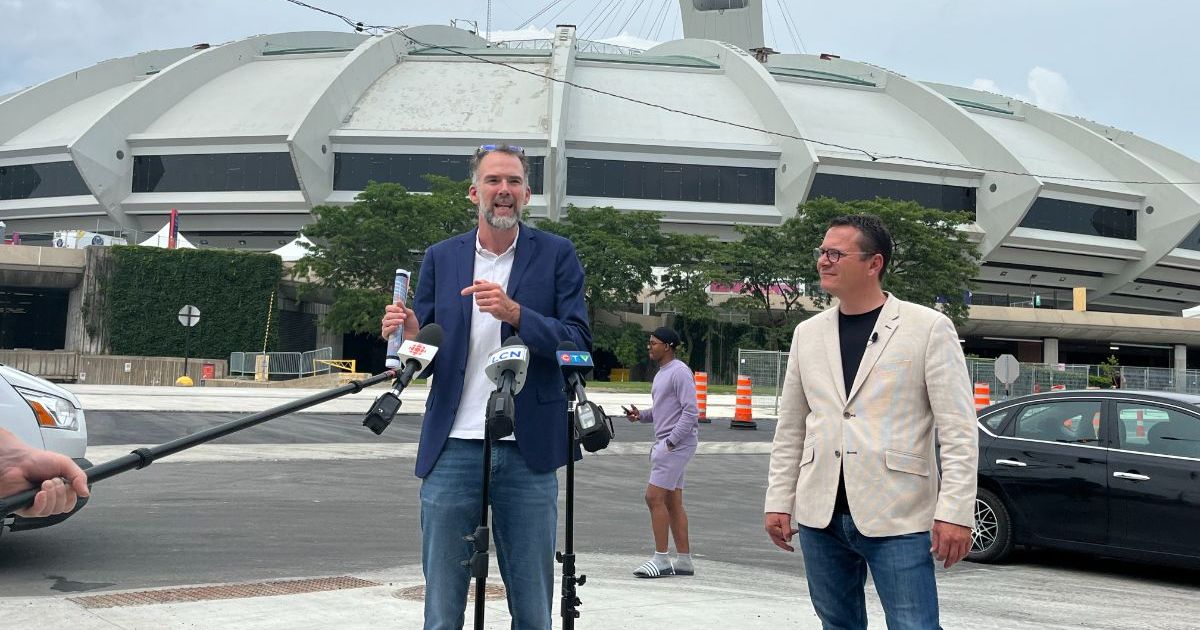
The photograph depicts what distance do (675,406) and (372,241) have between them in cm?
3783

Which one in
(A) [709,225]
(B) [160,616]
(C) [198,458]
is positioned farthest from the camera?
(A) [709,225]

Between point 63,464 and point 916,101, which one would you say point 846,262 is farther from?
point 916,101

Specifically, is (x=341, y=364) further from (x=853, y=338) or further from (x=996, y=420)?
(x=853, y=338)

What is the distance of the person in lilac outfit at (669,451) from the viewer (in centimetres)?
766

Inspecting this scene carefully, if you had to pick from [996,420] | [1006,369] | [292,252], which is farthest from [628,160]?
[996,420]

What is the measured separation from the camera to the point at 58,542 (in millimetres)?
7949

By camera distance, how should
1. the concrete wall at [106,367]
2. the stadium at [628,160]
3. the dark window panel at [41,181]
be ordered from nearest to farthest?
the concrete wall at [106,367], the stadium at [628,160], the dark window panel at [41,181]

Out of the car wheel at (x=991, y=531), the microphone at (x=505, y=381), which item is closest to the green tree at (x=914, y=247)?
the car wheel at (x=991, y=531)

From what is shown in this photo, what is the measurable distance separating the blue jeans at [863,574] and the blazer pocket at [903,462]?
21cm

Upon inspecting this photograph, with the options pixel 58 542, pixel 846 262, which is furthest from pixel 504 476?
pixel 58 542

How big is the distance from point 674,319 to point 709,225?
31.3 ft

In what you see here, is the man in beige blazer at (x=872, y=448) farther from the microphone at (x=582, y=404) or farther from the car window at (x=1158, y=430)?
the car window at (x=1158, y=430)

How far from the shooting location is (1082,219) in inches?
2542

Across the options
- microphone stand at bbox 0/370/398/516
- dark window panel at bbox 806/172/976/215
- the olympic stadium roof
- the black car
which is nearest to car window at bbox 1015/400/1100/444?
the black car
